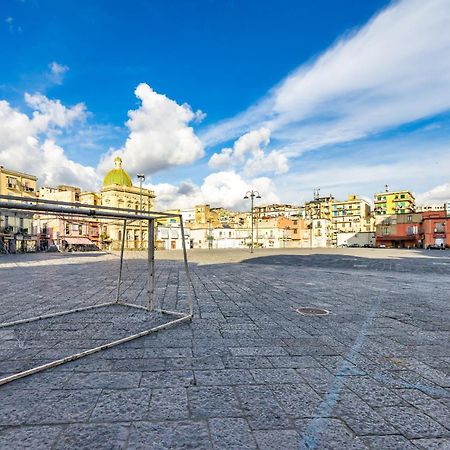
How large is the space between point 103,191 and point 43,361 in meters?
73.6

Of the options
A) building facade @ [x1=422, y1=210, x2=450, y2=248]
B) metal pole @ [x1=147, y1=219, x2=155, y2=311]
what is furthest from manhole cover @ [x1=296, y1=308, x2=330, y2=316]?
building facade @ [x1=422, y1=210, x2=450, y2=248]

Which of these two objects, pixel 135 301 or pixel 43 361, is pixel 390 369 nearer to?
pixel 43 361

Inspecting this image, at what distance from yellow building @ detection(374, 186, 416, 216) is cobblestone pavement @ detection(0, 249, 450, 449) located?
107067 millimetres

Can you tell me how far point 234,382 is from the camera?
323cm

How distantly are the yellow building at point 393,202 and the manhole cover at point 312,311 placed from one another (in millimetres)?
105274

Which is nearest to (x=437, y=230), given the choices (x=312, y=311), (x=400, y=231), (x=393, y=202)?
(x=400, y=231)

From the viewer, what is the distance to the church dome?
75.8 meters

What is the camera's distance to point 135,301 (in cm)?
761

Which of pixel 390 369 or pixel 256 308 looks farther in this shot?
pixel 256 308

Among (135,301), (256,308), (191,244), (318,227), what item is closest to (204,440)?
(256,308)

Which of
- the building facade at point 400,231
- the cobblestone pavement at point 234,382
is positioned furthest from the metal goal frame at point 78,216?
the building facade at point 400,231

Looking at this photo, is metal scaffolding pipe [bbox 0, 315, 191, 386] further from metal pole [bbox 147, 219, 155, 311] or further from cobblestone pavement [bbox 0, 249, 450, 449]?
metal pole [bbox 147, 219, 155, 311]

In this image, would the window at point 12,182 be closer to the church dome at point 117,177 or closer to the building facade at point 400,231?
the church dome at point 117,177

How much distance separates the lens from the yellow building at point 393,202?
338 ft
